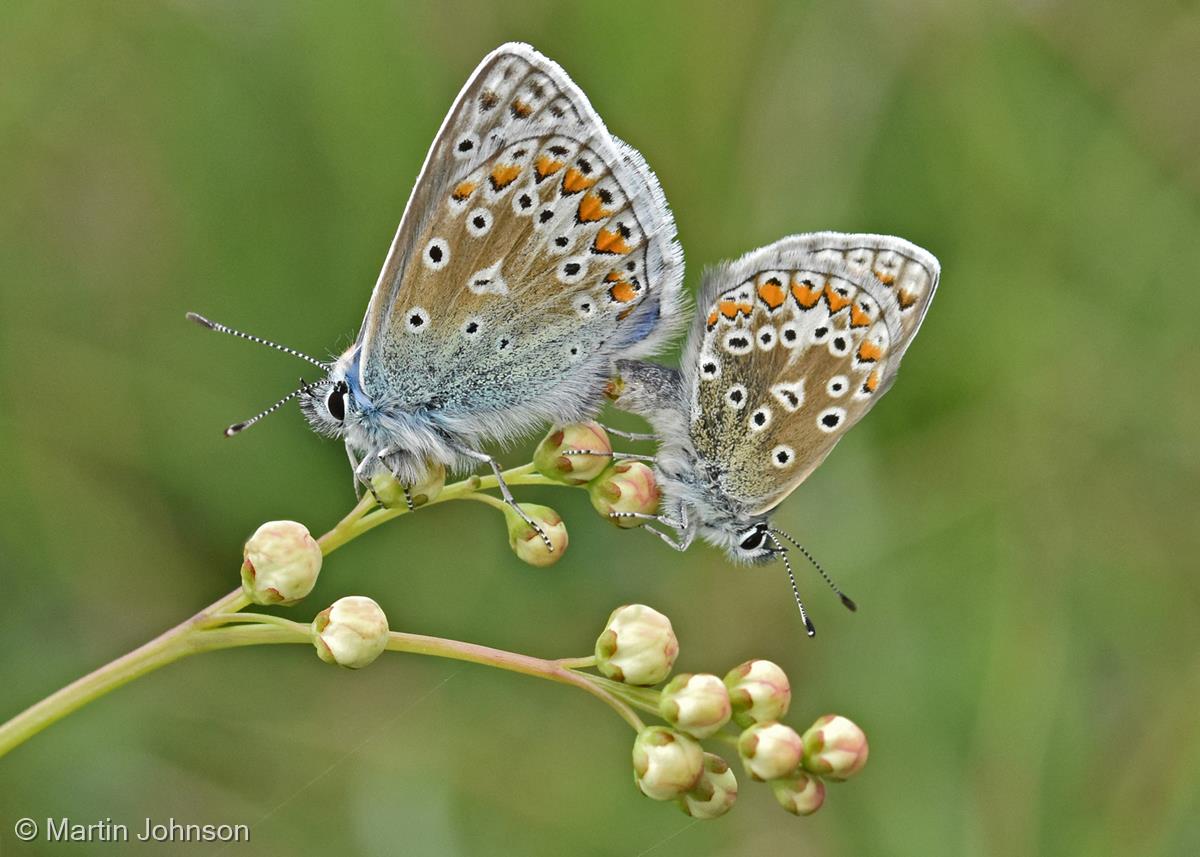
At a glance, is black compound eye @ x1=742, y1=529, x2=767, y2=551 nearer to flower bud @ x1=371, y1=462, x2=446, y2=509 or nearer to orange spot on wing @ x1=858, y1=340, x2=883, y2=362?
orange spot on wing @ x1=858, y1=340, x2=883, y2=362

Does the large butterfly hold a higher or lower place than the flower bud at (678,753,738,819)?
higher

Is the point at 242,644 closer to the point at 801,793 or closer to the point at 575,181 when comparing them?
the point at 801,793

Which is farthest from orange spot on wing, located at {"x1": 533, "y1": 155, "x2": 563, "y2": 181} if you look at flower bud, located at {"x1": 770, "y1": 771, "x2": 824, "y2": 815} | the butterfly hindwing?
flower bud, located at {"x1": 770, "y1": 771, "x2": 824, "y2": 815}

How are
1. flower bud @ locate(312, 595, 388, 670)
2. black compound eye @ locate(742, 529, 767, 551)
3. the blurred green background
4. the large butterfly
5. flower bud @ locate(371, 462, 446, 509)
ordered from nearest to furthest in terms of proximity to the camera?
flower bud @ locate(312, 595, 388, 670), flower bud @ locate(371, 462, 446, 509), the large butterfly, black compound eye @ locate(742, 529, 767, 551), the blurred green background

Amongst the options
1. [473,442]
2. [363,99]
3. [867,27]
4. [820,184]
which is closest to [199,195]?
[363,99]

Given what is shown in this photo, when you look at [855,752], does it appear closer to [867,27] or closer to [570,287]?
[570,287]

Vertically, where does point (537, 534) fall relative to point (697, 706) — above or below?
above
